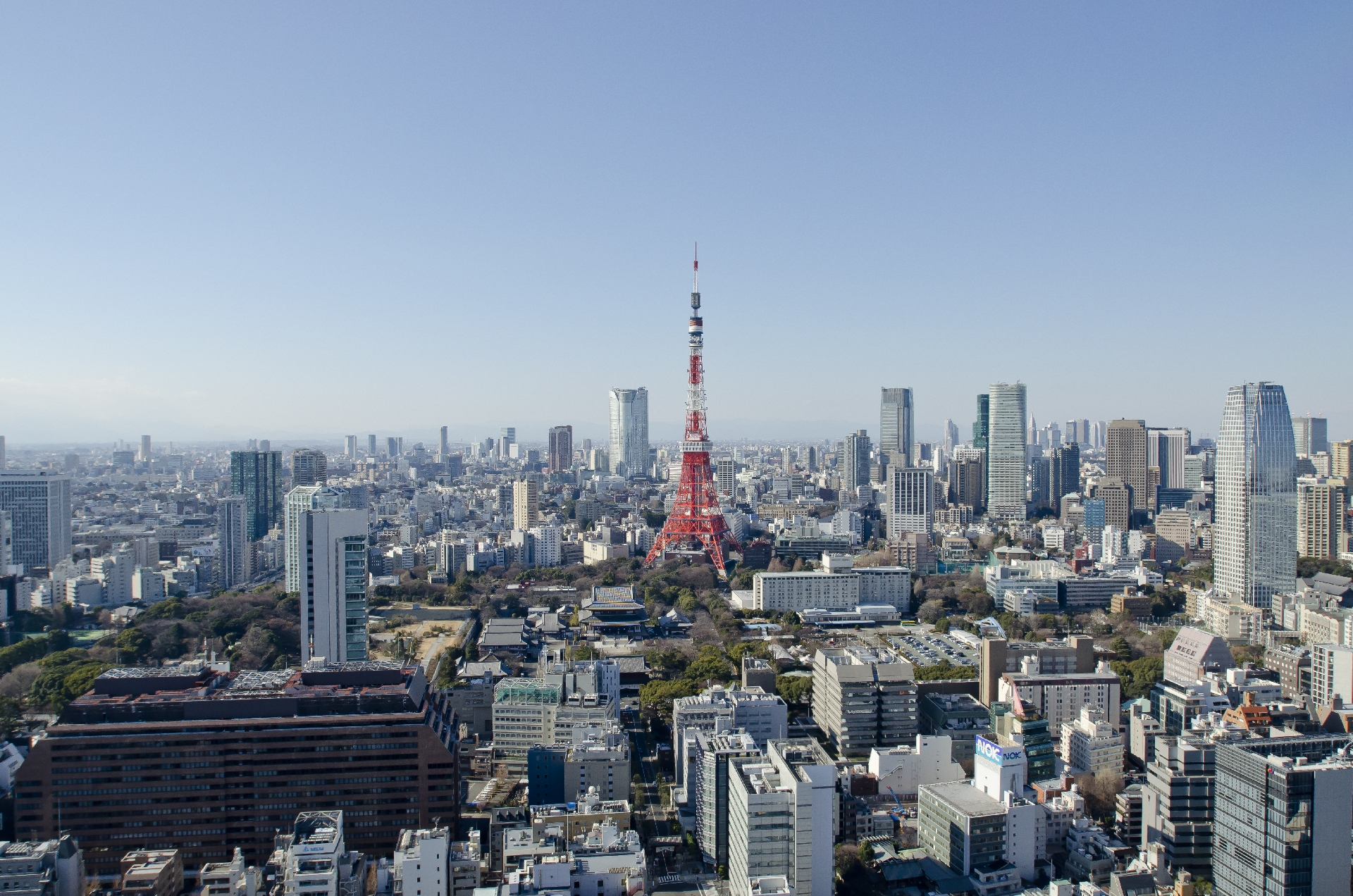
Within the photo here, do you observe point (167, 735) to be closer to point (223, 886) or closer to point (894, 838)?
point (223, 886)

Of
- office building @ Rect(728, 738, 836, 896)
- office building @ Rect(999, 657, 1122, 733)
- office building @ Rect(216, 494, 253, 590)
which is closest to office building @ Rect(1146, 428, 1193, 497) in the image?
office building @ Rect(999, 657, 1122, 733)

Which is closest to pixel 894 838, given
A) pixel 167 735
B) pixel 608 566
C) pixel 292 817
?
pixel 292 817

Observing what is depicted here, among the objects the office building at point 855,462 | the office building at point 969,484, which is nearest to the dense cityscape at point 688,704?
the office building at point 969,484

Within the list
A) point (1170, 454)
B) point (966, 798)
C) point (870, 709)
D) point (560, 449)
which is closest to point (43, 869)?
point (966, 798)

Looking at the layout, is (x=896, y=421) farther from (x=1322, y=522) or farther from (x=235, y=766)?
(x=235, y=766)

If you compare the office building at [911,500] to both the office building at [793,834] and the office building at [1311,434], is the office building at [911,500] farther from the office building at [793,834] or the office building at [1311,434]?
the office building at [793,834]

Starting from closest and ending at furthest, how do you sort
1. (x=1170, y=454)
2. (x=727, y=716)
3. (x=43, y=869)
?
(x=43, y=869)
(x=727, y=716)
(x=1170, y=454)
